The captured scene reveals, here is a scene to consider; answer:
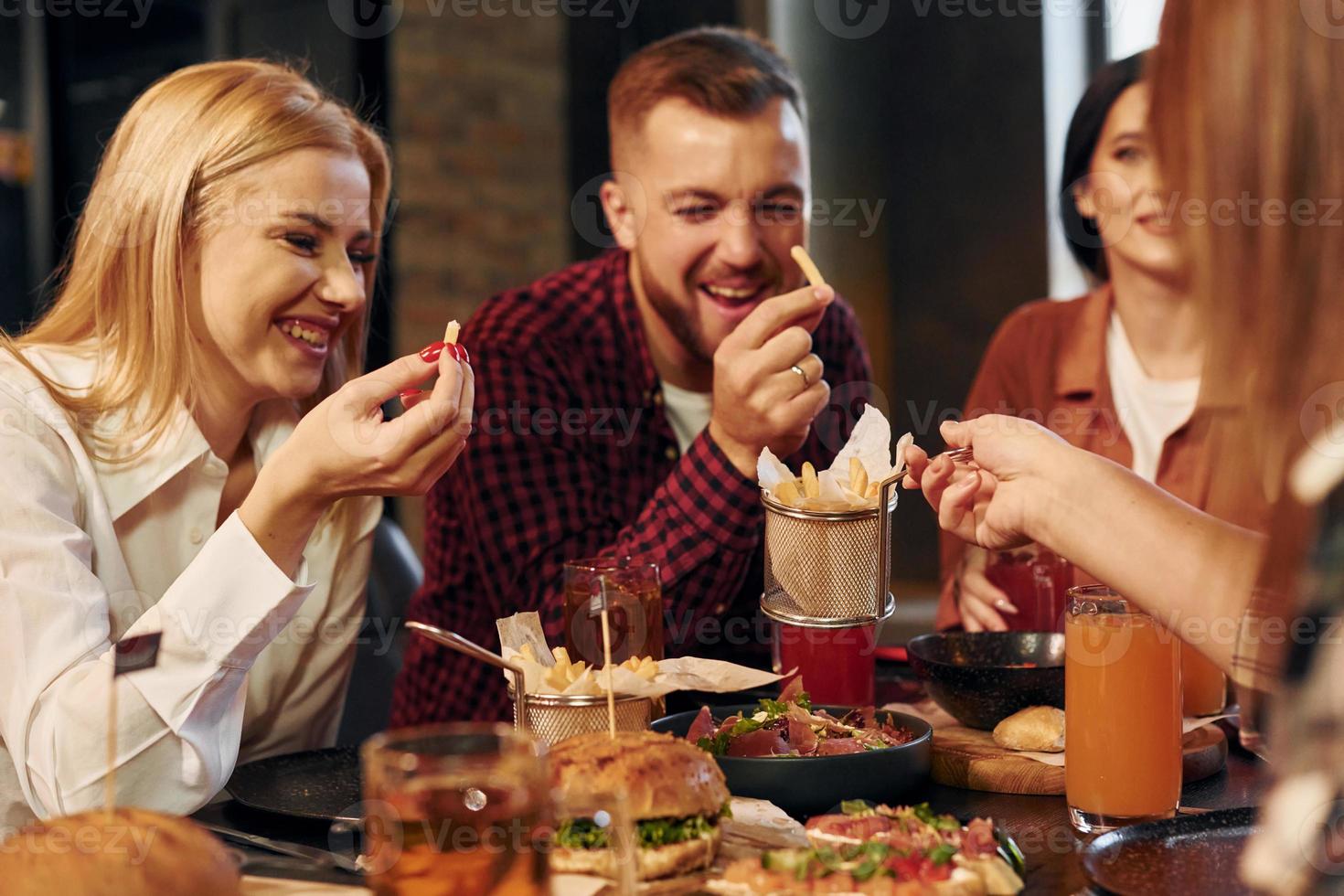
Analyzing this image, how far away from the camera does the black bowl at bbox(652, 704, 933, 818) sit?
1.27 m

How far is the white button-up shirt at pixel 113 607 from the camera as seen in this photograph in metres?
1.45

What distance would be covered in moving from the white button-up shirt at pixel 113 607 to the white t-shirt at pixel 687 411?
997 millimetres

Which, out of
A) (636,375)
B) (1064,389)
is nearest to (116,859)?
(636,375)

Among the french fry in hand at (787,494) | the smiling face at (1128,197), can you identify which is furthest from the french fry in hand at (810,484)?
the smiling face at (1128,197)

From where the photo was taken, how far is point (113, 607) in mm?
1724

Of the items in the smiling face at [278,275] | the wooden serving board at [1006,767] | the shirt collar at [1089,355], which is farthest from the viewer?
the shirt collar at [1089,355]

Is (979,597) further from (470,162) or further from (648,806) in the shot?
(470,162)

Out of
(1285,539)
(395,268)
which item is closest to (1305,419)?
(1285,539)

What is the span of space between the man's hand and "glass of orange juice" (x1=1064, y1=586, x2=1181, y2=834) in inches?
27.1

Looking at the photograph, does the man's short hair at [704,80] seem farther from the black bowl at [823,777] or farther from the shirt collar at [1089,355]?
the black bowl at [823,777]

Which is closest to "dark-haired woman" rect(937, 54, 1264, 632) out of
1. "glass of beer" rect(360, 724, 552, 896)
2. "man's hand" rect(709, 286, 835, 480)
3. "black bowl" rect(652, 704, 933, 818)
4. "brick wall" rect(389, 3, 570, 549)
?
"man's hand" rect(709, 286, 835, 480)

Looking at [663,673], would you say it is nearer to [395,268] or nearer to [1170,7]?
[1170,7]

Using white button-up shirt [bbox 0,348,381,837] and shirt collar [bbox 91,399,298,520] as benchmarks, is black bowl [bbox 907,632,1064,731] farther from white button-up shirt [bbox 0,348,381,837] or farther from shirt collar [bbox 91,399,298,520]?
shirt collar [bbox 91,399,298,520]

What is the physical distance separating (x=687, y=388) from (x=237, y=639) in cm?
138
